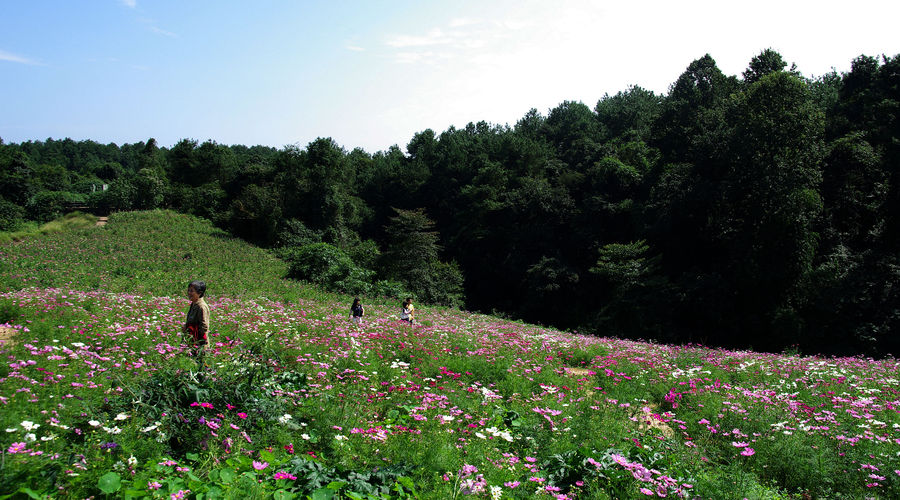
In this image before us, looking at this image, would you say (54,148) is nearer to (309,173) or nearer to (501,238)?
(309,173)

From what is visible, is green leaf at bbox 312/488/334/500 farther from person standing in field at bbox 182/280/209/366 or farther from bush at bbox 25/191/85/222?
bush at bbox 25/191/85/222

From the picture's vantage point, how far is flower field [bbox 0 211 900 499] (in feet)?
10.9

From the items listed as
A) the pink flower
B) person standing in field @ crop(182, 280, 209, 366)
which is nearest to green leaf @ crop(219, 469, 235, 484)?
the pink flower

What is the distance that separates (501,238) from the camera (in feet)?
143

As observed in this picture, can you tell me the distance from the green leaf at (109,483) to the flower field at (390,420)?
0.01m

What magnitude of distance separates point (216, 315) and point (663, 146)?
31.2 m

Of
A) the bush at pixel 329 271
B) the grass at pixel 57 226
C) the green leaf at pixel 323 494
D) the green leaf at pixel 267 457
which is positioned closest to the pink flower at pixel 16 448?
the green leaf at pixel 267 457

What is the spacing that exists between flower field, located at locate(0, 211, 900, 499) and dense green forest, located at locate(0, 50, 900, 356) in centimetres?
1332

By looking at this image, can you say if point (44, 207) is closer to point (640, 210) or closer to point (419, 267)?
point (419, 267)

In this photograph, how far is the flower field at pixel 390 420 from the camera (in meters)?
3.32

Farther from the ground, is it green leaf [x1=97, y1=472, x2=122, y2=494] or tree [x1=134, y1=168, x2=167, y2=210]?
tree [x1=134, y1=168, x2=167, y2=210]

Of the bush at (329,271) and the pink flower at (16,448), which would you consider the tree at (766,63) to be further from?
the pink flower at (16,448)

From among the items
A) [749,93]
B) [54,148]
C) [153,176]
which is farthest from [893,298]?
[54,148]

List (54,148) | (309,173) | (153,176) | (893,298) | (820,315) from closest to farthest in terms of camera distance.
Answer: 1. (893,298)
2. (820,315)
3. (309,173)
4. (153,176)
5. (54,148)
